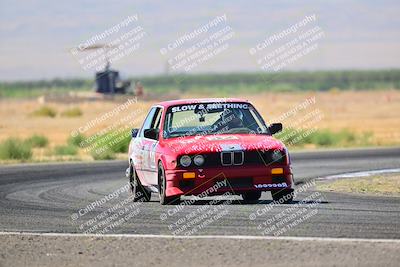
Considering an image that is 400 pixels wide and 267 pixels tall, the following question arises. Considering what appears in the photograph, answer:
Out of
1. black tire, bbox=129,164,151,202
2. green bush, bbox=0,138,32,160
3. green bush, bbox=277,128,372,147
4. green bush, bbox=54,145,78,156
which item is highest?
black tire, bbox=129,164,151,202

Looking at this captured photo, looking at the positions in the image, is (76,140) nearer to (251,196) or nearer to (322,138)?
(322,138)

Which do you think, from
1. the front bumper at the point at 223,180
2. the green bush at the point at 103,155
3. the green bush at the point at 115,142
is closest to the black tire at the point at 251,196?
the front bumper at the point at 223,180

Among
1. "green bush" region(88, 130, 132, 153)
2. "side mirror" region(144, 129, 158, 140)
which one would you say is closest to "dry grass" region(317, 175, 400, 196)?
"side mirror" region(144, 129, 158, 140)

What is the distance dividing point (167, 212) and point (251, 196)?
2227mm

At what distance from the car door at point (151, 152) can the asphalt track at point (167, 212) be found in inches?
17.2

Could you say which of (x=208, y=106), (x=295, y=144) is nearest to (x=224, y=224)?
(x=208, y=106)

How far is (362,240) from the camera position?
1248 centimetres

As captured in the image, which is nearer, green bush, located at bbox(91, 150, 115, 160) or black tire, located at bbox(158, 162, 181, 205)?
black tire, located at bbox(158, 162, 181, 205)

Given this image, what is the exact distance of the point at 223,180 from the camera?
1702 cm

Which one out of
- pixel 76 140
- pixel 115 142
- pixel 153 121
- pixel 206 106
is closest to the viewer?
pixel 206 106

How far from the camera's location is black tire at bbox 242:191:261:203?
18188 millimetres

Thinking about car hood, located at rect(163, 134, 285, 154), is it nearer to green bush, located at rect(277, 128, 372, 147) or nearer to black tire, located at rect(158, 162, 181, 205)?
black tire, located at rect(158, 162, 181, 205)

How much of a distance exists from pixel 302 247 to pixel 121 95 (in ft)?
260

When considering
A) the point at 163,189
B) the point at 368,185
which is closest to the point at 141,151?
the point at 163,189
